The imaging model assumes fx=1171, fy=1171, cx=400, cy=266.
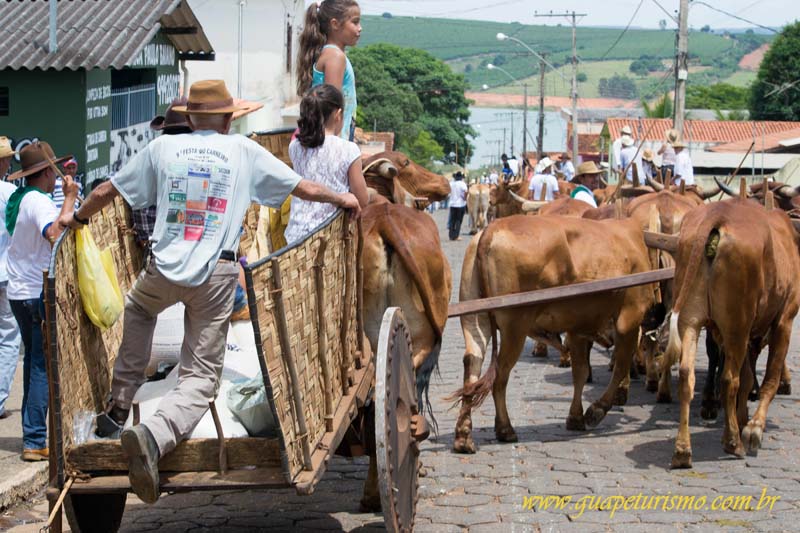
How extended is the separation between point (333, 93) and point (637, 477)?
338 centimetres

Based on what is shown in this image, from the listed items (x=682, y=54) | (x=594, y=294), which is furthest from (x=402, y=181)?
(x=682, y=54)

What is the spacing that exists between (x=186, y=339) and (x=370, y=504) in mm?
2041

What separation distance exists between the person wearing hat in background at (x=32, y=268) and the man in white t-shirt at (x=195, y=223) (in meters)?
2.72

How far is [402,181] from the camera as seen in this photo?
841 cm

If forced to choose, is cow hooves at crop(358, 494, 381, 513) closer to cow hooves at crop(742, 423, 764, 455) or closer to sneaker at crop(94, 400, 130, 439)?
sneaker at crop(94, 400, 130, 439)

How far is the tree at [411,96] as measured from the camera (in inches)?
3155

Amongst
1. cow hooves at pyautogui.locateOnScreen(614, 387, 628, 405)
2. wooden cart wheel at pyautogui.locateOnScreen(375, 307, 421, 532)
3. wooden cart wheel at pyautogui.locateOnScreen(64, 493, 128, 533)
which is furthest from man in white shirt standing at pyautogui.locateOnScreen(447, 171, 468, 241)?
wooden cart wheel at pyautogui.locateOnScreen(64, 493, 128, 533)

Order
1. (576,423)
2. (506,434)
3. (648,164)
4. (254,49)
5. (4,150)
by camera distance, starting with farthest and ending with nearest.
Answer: (254,49), (648,164), (576,423), (506,434), (4,150)

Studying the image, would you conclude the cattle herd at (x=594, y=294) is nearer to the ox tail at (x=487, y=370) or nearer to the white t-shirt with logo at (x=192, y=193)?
the ox tail at (x=487, y=370)

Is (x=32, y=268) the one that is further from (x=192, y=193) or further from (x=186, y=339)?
(x=192, y=193)

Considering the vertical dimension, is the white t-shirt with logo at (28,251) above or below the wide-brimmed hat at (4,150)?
below

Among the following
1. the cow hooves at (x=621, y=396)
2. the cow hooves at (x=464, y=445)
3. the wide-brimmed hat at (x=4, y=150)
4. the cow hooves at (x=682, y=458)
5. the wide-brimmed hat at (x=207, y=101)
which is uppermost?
the wide-brimmed hat at (x=207, y=101)

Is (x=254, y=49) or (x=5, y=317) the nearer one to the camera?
(x=5, y=317)

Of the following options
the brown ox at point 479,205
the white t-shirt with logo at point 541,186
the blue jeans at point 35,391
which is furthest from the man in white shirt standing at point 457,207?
the blue jeans at point 35,391
